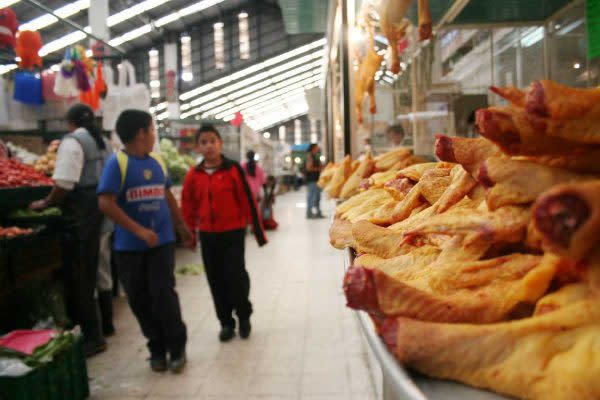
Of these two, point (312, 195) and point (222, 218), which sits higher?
point (222, 218)

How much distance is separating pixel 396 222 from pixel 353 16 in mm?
3740

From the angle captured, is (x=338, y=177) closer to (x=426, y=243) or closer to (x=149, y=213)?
(x=149, y=213)

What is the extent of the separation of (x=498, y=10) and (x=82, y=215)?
11.4 ft

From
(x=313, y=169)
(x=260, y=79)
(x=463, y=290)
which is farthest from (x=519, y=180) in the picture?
(x=260, y=79)

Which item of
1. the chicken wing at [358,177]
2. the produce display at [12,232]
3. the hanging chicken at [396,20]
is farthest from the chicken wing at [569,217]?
the produce display at [12,232]

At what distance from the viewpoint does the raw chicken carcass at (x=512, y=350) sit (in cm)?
59

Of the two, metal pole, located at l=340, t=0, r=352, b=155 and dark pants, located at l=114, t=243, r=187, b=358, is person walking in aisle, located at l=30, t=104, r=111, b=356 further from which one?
metal pole, located at l=340, t=0, r=352, b=155

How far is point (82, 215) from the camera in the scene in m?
3.96

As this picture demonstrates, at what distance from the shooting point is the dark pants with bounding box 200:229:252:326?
4.24 metres

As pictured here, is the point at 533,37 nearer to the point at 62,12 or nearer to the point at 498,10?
the point at 498,10

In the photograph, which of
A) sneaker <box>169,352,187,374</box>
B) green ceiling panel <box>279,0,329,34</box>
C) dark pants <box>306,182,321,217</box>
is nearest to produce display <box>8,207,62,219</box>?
sneaker <box>169,352,187,374</box>

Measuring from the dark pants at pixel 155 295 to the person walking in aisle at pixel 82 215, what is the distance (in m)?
0.60

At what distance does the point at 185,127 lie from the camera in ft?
39.9

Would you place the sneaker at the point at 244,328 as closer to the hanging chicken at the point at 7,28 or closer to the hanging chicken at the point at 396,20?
the hanging chicken at the point at 396,20
